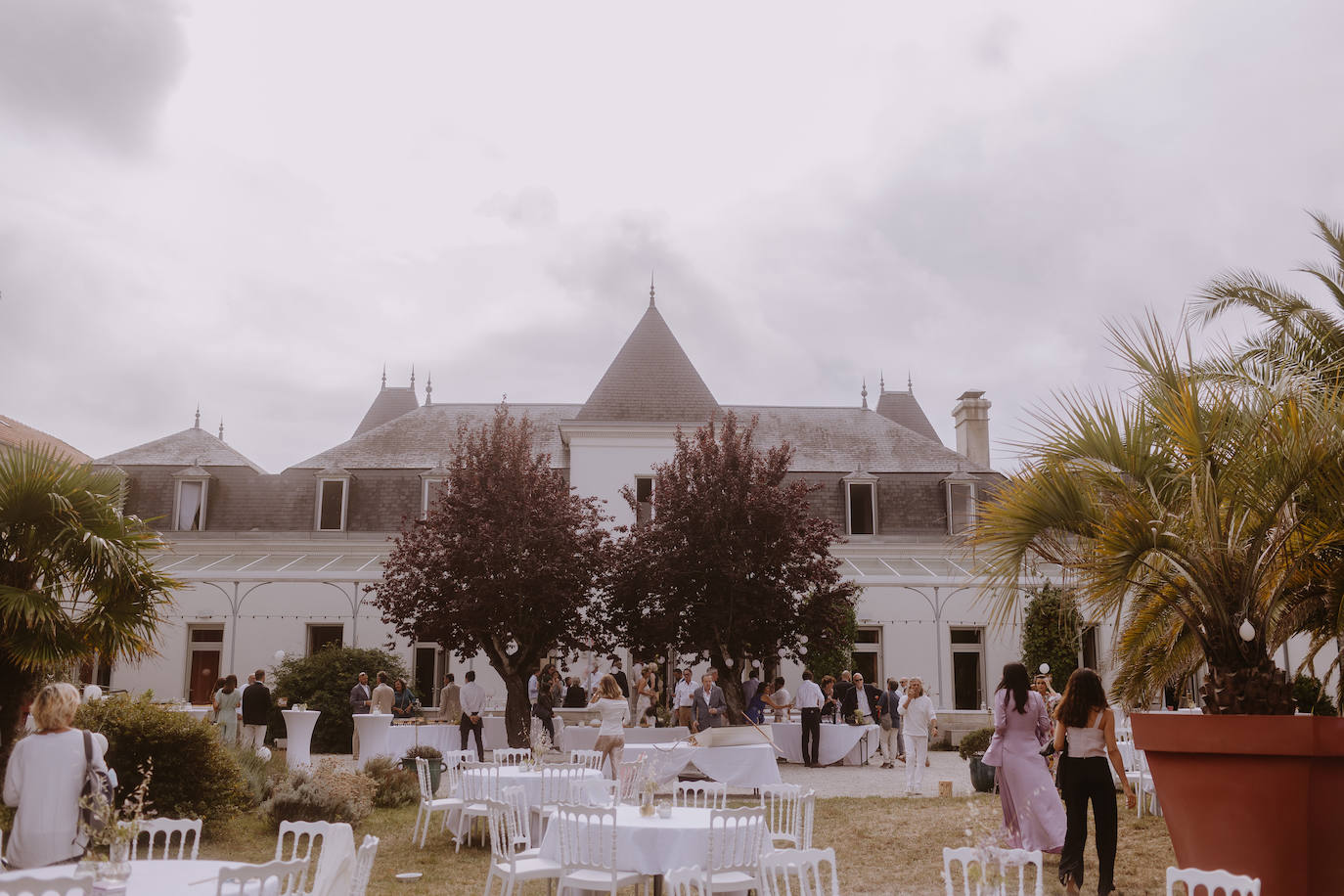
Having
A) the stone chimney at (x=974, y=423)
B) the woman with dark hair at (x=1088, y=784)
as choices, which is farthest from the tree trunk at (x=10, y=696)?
the stone chimney at (x=974, y=423)

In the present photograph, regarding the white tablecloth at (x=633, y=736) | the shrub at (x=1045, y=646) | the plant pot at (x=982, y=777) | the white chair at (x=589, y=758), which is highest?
the shrub at (x=1045, y=646)

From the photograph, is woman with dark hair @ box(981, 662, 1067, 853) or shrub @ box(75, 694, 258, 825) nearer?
woman with dark hair @ box(981, 662, 1067, 853)

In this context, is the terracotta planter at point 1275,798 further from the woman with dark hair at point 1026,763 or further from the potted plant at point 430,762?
the potted plant at point 430,762

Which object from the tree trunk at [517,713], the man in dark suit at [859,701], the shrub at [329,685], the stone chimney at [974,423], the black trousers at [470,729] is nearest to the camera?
the black trousers at [470,729]

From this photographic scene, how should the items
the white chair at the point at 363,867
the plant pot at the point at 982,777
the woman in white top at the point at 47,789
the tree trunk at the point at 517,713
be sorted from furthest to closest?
the tree trunk at the point at 517,713 → the plant pot at the point at 982,777 → the woman in white top at the point at 47,789 → the white chair at the point at 363,867

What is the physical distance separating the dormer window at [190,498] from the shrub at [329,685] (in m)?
6.46

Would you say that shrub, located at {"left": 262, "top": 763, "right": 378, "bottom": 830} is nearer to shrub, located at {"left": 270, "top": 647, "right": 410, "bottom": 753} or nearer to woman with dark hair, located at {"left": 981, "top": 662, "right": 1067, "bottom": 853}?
woman with dark hair, located at {"left": 981, "top": 662, "right": 1067, "bottom": 853}

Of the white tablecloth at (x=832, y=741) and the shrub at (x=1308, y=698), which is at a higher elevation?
the shrub at (x=1308, y=698)

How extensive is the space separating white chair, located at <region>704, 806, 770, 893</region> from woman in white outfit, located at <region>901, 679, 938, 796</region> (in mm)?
7630

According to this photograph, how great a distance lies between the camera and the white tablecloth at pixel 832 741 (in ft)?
59.5

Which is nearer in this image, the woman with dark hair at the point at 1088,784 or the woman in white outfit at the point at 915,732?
the woman with dark hair at the point at 1088,784

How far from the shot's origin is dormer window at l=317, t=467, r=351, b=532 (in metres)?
26.2

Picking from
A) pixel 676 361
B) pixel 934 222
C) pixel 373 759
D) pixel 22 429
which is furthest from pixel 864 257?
pixel 22 429

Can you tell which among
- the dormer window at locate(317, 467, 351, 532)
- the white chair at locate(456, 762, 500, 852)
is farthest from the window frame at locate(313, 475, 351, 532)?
the white chair at locate(456, 762, 500, 852)
